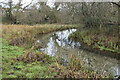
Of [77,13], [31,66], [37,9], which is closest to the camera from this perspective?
[31,66]

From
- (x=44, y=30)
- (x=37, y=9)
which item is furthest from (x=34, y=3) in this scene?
(x=44, y=30)

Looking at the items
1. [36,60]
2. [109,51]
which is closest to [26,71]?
[36,60]

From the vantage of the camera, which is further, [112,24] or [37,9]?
[37,9]

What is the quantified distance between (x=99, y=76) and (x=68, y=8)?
441 inches

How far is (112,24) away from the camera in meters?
14.6

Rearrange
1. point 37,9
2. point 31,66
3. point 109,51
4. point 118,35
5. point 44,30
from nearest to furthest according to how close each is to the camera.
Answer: point 31,66 → point 109,51 → point 118,35 → point 44,30 → point 37,9

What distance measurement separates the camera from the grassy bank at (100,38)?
1162cm

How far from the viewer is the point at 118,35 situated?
12.9 m

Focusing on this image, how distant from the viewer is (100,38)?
1295cm

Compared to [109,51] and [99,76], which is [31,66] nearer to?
[99,76]

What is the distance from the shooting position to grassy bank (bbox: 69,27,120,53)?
11625mm

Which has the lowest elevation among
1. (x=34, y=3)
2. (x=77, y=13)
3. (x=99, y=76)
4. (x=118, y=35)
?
(x=99, y=76)

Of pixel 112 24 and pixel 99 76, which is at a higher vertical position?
pixel 112 24

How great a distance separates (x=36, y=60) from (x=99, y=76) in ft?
8.88
